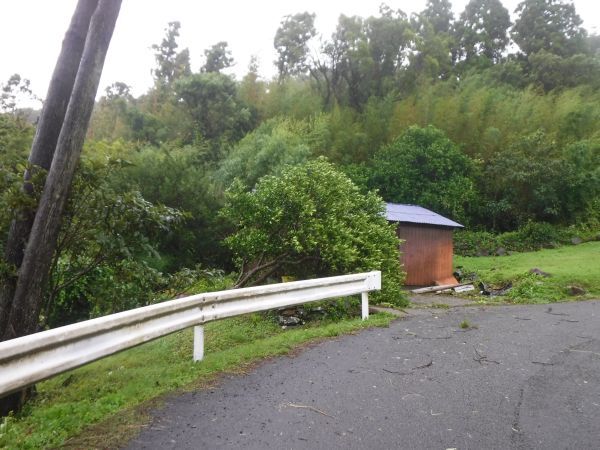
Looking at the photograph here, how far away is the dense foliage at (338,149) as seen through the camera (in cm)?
771

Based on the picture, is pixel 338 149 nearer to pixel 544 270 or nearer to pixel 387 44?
pixel 387 44

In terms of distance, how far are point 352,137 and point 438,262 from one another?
42.6ft

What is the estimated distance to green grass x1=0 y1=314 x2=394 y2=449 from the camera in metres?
3.39

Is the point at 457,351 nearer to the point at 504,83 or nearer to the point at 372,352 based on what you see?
the point at 372,352

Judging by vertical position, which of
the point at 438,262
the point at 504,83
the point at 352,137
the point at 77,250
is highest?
the point at 504,83

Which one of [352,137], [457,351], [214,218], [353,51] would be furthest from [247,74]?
[457,351]

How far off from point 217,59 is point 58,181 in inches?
1456

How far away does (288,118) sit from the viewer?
2845 cm

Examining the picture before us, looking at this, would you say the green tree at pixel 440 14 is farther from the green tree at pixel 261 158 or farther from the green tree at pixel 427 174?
the green tree at pixel 261 158

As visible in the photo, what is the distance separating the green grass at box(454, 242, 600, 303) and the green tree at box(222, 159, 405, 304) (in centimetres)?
377

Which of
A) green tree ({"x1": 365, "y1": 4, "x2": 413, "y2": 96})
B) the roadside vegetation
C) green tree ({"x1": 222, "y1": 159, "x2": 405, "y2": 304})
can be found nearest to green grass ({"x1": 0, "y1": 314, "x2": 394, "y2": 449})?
the roadside vegetation

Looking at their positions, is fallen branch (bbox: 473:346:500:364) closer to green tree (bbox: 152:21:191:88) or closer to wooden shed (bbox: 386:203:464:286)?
wooden shed (bbox: 386:203:464:286)

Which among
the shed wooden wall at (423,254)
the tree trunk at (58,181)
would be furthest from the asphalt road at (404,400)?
the shed wooden wall at (423,254)

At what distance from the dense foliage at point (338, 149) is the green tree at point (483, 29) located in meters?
0.11
